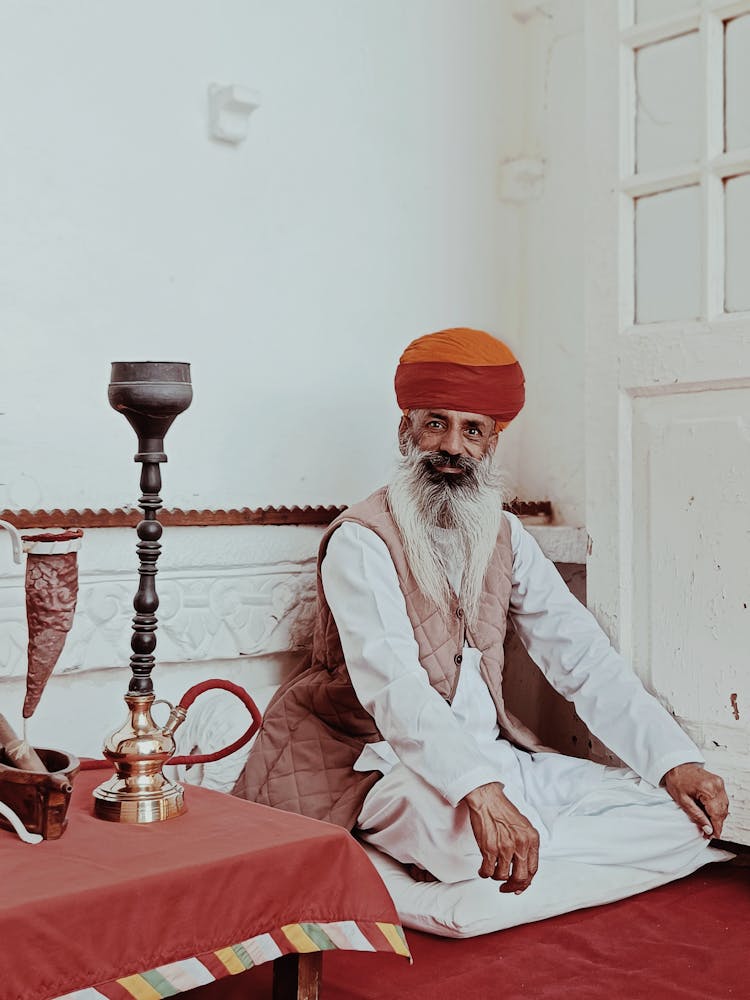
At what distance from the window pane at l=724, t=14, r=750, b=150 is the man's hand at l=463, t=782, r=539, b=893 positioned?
1.71 metres

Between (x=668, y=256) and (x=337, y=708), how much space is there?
1.43 meters

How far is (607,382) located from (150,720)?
163cm

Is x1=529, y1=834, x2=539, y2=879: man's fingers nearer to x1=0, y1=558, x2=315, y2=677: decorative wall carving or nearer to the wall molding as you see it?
x1=0, y1=558, x2=315, y2=677: decorative wall carving

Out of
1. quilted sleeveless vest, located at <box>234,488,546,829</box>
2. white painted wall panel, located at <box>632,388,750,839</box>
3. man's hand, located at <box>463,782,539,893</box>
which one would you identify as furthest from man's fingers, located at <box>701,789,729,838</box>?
man's hand, located at <box>463,782,539,893</box>

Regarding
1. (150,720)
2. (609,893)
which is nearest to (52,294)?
(150,720)

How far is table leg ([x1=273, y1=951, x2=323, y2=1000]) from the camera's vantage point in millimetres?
1939

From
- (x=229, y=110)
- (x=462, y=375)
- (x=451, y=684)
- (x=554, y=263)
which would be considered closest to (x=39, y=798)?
(x=451, y=684)

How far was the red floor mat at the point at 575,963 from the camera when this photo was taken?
7.13ft

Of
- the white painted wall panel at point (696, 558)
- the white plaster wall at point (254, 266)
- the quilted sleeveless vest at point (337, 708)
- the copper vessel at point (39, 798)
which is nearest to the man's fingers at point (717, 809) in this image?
the white painted wall panel at point (696, 558)

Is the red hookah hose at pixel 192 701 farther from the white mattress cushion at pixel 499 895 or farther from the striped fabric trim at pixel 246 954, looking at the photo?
the white mattress cushion at pixel 499 895

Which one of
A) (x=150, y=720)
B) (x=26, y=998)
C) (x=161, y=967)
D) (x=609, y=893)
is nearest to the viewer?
(x=26, y=998)

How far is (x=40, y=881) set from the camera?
1.60 m

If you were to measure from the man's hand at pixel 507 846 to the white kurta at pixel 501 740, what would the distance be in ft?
0.28

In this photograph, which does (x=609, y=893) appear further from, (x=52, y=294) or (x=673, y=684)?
(x=52, y=294)
